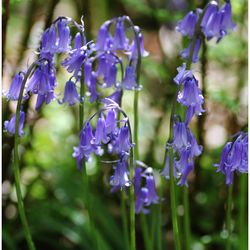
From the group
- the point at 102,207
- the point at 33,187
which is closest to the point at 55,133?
the point at 33,187

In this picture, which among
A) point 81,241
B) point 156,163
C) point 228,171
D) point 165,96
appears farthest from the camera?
point 156,163

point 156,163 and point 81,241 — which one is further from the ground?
point 156,163

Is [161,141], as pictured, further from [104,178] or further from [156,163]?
[104,178]

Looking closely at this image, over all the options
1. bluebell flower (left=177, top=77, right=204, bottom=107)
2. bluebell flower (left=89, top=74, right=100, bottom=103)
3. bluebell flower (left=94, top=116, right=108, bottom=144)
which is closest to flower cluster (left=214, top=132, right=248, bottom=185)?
bluebell flower (left=177, top=77, right=204, bottom=107)

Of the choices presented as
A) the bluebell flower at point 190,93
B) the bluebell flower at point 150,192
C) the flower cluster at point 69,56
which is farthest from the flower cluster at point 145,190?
the bluebell flower at point 190,93

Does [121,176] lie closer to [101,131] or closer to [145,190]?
[101,131]

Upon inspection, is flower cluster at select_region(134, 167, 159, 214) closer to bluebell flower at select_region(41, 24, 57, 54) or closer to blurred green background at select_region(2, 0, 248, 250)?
blurred green background at select_region(2, 0, 248, 250)

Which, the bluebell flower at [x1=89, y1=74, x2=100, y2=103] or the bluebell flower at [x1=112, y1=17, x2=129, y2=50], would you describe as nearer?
the bluebell flower at [x1=112, y1=17, x2=129, y2=50]

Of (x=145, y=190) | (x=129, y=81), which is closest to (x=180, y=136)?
(x=129, y=81)
